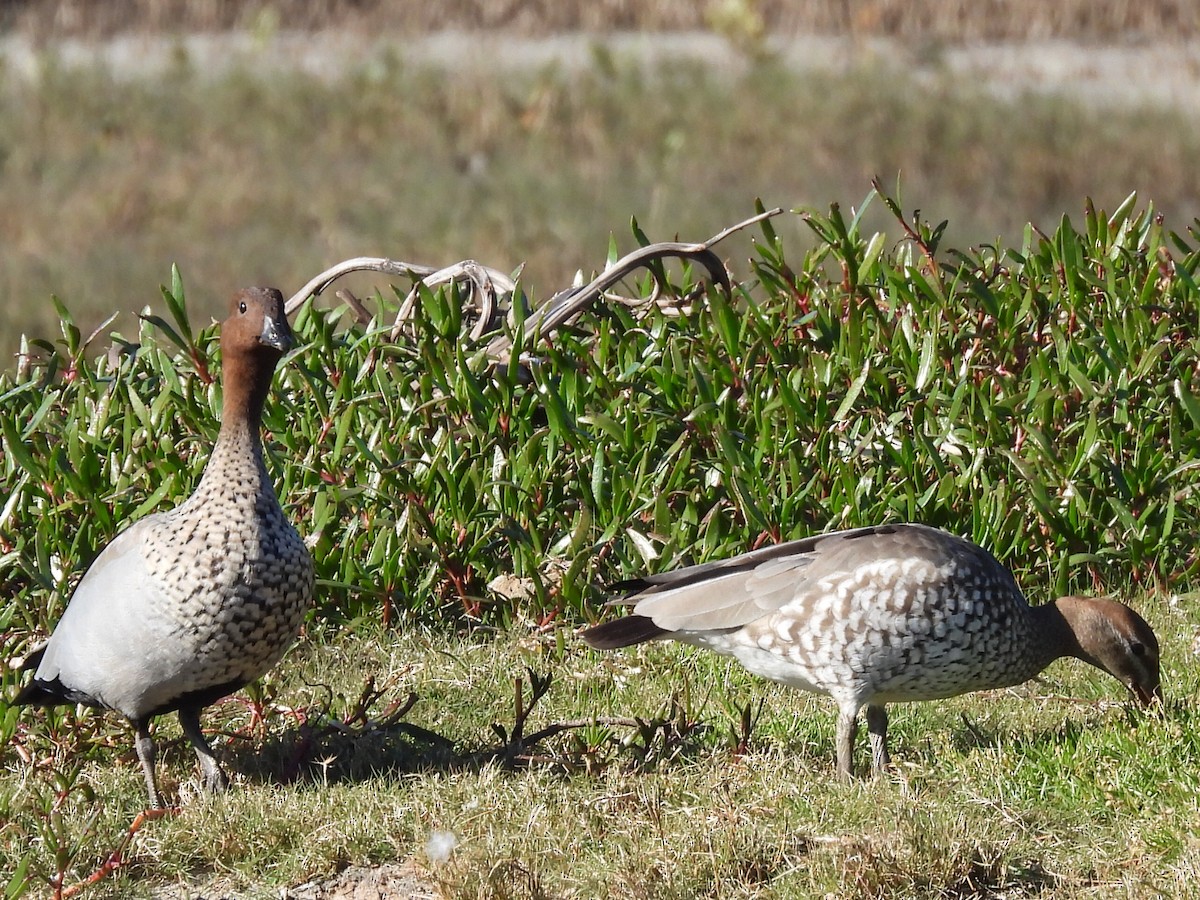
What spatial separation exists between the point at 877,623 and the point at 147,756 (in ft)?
5.85

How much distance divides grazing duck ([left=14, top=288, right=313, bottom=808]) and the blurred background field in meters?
7.42

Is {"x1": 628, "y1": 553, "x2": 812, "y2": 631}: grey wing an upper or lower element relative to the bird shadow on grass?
upper

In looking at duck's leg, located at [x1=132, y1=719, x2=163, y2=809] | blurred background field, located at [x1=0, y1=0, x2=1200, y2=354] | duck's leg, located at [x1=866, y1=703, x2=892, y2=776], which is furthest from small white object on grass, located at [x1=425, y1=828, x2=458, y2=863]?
blurred background field, located at [x1=0, y1=0, x2=1200, y2=354]

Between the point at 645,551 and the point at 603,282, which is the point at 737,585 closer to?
the point at 645,551

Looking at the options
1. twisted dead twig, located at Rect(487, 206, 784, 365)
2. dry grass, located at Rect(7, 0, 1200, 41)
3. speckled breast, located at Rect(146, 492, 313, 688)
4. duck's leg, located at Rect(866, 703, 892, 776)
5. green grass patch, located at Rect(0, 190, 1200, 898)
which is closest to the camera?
green grass patch, located at Rect(0, 190, 1200, 898)

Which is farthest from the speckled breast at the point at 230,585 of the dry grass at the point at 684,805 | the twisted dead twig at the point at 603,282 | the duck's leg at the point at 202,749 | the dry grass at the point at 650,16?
the dry grass at the point at 650,16

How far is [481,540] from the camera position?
5.29 metres

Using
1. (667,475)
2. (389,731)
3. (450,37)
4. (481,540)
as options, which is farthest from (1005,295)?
(450,37)

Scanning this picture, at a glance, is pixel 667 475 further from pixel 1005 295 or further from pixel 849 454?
pixel 1005 295

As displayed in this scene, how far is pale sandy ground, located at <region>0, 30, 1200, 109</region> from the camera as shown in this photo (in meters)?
16.9

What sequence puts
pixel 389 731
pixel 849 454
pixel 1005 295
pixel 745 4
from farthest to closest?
pixel 745 4
pixel 1005 295
pixel 849 454
pixel 389 731

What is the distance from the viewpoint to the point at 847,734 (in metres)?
4.21

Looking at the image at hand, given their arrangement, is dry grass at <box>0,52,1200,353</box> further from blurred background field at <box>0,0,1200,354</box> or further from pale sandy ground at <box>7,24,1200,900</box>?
pale sandy ground at <box>7,24,1200,900</box>

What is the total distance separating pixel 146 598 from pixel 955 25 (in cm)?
1599
